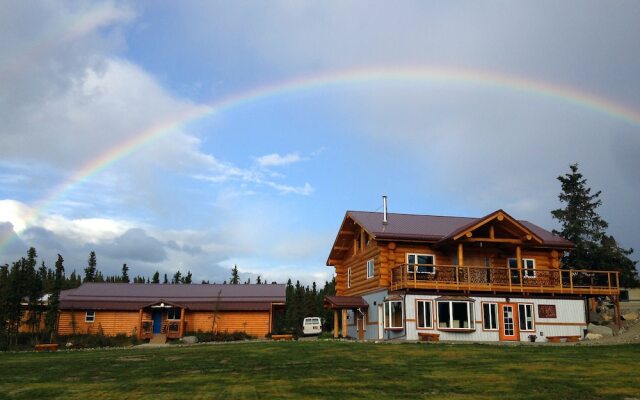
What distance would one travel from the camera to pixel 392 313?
3294cm

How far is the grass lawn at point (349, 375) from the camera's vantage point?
13.4 metres

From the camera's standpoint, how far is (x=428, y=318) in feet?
104

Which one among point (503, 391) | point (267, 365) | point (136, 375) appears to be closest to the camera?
point (503, 391)

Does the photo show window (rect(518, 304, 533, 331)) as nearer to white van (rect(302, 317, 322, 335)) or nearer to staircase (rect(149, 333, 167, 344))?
white van (rect(302, 317, 322, 335))

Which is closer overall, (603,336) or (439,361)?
(439,361)

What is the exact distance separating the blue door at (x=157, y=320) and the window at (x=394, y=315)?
2193 cm

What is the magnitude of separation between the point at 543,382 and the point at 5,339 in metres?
42.9

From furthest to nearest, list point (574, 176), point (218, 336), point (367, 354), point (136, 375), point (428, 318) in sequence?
point (574, 176) → point (218, 336) → point (428, 318) → point (367, 354) → point (136, 375)

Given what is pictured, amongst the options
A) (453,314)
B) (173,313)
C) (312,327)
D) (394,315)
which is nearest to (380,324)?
(394,315)

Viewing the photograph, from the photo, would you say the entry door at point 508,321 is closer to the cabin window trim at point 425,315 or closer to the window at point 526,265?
the window at point 526,265

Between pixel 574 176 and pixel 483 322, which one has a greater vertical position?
pixel 574 176

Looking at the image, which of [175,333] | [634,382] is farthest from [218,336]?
[634,382]

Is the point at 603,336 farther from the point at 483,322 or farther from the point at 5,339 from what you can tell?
the point at 5,339

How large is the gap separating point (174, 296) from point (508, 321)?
30.2 meters
